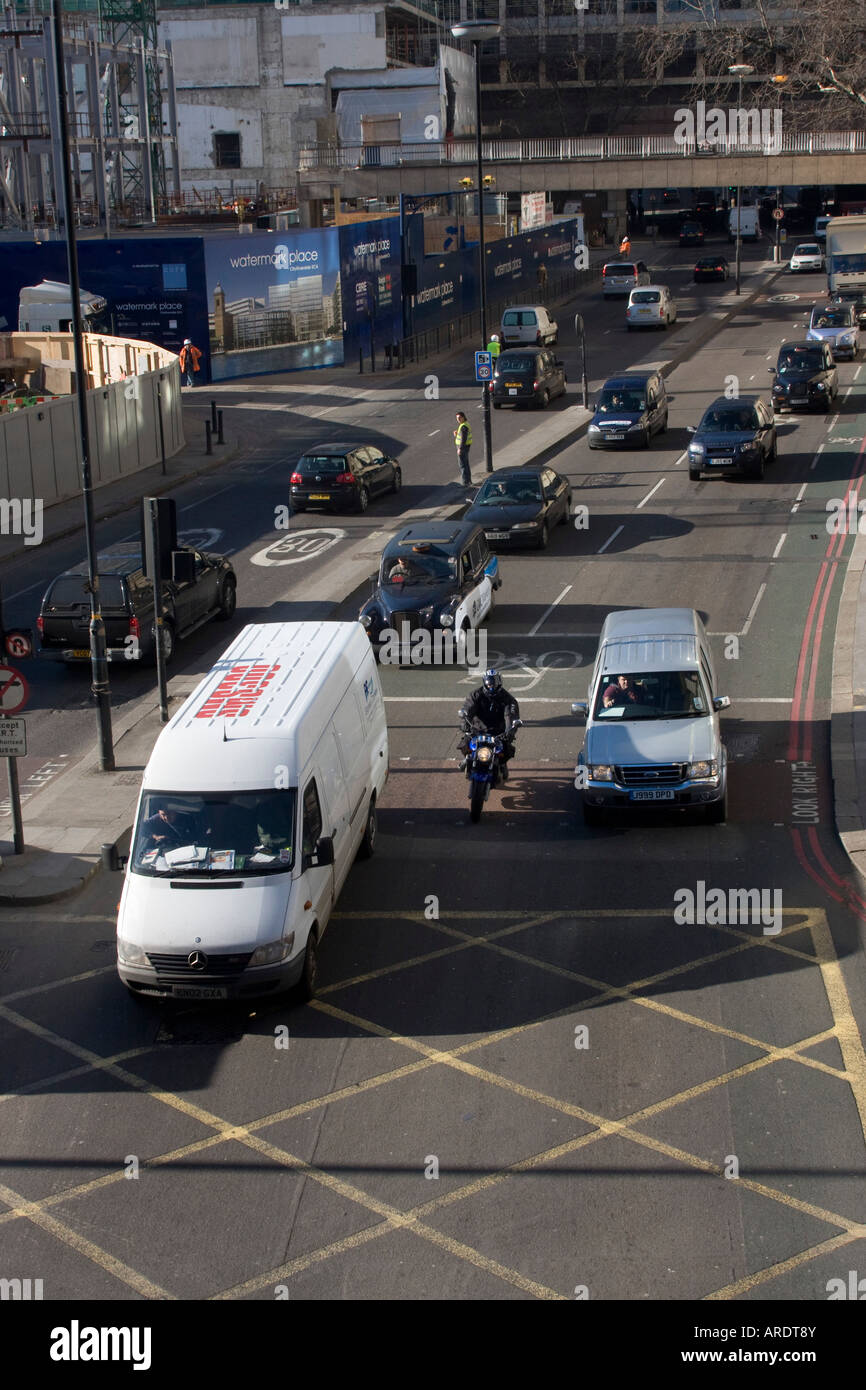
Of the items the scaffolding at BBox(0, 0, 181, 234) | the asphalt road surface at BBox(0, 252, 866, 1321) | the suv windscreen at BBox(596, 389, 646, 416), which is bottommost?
the asphalt road surface at BBox(0, 252, 866, 1321)

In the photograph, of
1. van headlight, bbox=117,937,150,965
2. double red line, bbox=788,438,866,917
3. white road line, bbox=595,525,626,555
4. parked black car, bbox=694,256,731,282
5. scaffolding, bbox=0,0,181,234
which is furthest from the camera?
parked black car, bbox=694,256,731,282

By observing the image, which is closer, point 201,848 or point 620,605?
point 201,848

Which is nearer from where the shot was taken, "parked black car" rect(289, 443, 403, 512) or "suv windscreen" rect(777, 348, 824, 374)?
"parked black car" rect(289, 443, 403, 512)

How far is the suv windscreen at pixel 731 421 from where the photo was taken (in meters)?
34.2

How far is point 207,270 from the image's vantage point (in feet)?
176

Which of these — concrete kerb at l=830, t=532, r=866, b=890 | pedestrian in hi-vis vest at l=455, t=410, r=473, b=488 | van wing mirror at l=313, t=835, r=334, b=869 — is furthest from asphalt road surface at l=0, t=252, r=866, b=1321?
pedestrian in hi-vis vest at l=455, t=410, r=473, b=488

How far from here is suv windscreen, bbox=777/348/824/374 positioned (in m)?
41.3

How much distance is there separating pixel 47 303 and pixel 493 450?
22.8 metres

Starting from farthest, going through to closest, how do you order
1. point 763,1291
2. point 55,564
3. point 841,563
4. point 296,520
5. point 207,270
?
point 207,270 < point 296,520 < point 55,564 < point 841,563 < point 763,1291

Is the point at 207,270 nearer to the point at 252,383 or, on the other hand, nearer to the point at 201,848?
the point at 252,383

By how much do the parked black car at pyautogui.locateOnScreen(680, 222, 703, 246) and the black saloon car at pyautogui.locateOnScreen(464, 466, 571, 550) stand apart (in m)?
68.3

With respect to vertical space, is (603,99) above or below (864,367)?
above

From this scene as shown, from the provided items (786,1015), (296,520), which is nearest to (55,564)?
(296,520)

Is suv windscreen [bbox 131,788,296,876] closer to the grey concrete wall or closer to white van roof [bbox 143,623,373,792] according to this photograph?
white van roof [bbox 143,623,373,792]
